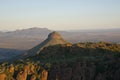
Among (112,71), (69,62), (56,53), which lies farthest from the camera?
(56,53)

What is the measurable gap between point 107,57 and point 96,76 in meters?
5.12

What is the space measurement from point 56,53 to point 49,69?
9.41 metres

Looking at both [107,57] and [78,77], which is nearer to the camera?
[78,77]

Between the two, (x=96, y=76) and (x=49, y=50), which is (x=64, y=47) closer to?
(x=49, y=50)

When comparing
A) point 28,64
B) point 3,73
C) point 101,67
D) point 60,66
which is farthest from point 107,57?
point 3,73

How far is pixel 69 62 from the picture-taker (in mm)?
45094

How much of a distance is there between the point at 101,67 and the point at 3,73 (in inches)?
528

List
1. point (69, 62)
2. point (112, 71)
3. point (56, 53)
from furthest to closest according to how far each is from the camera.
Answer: point (56, 53) < point (69, 62) < point (112, 71)

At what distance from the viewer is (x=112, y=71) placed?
42.0 metres

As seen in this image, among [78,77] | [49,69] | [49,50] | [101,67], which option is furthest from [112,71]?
[49,50]

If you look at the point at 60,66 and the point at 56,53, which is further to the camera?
the point at 56,53

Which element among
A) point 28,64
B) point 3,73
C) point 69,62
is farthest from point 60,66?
point 3,73

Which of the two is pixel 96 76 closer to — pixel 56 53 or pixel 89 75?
pixel 89 75

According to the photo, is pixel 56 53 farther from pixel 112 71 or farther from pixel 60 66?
pixel 112 71
